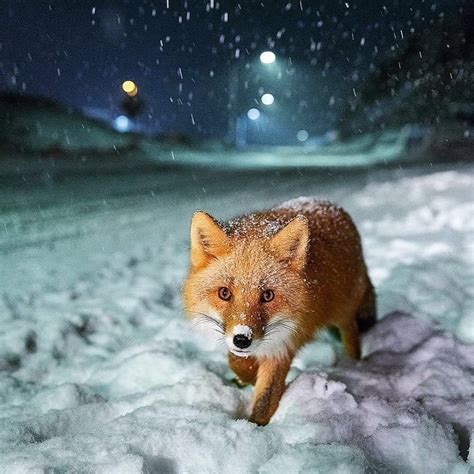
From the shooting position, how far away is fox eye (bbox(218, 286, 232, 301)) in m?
2.55

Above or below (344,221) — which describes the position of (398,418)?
below

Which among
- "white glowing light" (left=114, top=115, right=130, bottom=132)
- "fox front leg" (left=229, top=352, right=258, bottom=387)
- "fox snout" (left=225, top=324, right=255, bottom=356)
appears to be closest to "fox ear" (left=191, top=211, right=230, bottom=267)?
"fox snout" (left=225, top=324, right=255, bottom=356)

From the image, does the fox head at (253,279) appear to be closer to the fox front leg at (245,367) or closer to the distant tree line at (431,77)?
the fox front leg at (245,367)

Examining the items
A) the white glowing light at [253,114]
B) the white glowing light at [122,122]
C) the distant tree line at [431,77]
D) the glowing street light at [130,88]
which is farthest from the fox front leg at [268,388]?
the white glowing light at [253,114]

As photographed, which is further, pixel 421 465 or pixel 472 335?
pixel 472 335

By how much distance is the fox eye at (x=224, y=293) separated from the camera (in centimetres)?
255

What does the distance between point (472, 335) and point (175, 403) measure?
239 cm

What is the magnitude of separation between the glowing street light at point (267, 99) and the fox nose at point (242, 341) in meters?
44.1

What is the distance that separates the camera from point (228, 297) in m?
2.55

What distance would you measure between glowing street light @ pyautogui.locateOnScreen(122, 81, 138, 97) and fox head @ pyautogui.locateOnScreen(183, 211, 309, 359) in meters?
25.7

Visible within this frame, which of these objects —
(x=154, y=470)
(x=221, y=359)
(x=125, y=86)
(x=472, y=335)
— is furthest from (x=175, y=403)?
(x=125, y=86)

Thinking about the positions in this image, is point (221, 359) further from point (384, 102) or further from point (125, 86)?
point (384, 102)

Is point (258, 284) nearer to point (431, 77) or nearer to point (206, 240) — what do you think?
point (206, 240)

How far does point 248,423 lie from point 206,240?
100 cm
